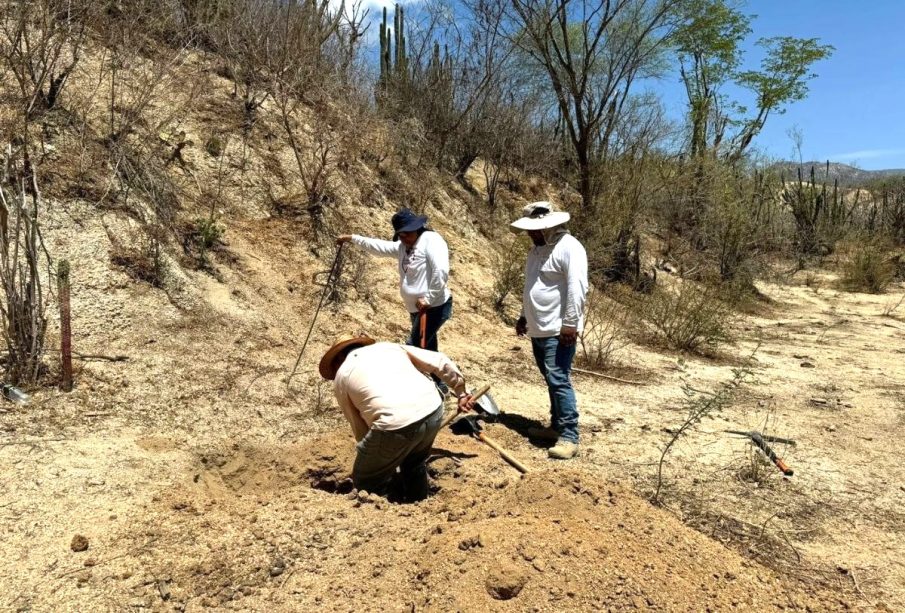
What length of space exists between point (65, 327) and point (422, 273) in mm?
2461

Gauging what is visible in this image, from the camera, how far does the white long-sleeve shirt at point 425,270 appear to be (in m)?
4.97

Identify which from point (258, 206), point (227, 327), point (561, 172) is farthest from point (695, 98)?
point (227, 327)

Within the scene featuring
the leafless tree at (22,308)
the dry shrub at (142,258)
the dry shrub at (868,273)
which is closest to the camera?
the leafless tree at (22,308)

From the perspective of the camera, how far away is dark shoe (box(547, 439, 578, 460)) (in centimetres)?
446

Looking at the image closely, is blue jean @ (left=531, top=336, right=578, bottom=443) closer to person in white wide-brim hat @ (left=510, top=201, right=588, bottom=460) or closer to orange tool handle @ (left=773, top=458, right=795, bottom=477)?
person in white wide-brim hat @ (left=510, top=201, right=588, bottom=460)

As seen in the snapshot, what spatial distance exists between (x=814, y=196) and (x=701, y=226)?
38.0 ft

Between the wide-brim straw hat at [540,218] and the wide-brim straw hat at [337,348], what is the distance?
1.45 meters

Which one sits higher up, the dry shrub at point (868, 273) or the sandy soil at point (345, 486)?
the dry shrub at point (868, 273)

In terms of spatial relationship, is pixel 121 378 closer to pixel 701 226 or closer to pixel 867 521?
pixel 867 521

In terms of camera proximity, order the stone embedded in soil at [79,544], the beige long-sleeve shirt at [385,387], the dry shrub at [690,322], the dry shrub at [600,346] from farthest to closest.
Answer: the dry shrub at [690,322] → the dry shrub at [600,346] → the beige long-sleeve shirt at [385,387] → the stone embedded in soil at [79,544]

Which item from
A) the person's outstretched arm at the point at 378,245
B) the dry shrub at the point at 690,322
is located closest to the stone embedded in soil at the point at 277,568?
the person's outstretched arm at the point at 378,245

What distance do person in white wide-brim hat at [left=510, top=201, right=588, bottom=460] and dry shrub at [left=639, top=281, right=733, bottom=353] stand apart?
4514 mm

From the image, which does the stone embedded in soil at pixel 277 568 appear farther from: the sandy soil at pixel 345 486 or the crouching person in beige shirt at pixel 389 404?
the crouching person in beige shirt at pixel 389 404

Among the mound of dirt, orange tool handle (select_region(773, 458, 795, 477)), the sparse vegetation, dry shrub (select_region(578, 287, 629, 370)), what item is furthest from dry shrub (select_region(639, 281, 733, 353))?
the mound of dirt
